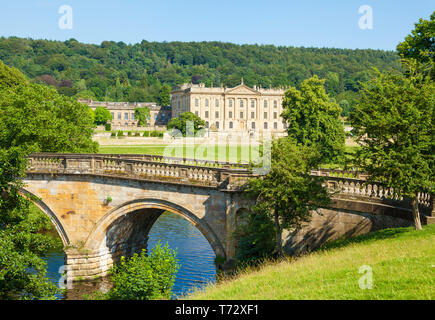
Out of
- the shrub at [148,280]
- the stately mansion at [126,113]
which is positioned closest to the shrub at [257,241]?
the shrub at [148,280]

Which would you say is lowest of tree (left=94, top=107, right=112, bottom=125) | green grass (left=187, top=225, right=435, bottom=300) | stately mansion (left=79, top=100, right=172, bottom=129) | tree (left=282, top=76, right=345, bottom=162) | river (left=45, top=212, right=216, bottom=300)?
river (left=45, top=212, right=216, bottom=300)

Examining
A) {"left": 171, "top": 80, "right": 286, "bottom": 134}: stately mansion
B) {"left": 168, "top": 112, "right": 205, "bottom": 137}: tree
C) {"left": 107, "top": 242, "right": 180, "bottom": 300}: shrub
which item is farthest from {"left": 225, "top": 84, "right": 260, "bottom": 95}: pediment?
{"left": 107, "top": 242, "right": 180, "bottom": 300}: shrub

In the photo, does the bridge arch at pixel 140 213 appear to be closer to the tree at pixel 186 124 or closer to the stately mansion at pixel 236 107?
the tree at pixel 186 124

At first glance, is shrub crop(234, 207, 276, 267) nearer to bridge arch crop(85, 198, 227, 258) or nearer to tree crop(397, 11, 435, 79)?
bridge arch crop(85, 198, 227, 258)

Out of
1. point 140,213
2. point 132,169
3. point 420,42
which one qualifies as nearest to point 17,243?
point 132,169

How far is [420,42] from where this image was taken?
1321 inches

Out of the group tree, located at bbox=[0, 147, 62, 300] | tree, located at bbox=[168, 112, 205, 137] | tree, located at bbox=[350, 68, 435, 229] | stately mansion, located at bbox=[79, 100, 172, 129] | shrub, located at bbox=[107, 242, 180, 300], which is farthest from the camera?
stately mansion, located at bbox=[79, 100, 172, 129]

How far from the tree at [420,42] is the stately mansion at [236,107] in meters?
93.1

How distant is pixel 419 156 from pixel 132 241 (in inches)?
744

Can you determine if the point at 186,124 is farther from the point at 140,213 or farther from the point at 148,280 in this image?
the point at 148,280

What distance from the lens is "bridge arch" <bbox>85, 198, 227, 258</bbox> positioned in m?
21.5

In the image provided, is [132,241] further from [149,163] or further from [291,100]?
[291,100]

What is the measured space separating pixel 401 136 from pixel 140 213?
51.1 ft

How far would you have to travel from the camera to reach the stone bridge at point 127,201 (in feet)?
64.9
